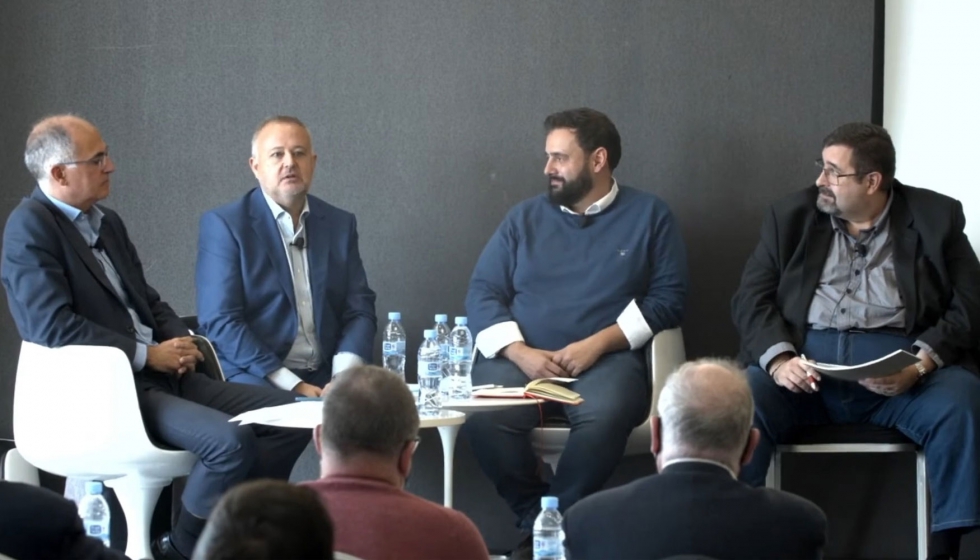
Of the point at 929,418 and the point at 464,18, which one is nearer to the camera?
the point at 929,418

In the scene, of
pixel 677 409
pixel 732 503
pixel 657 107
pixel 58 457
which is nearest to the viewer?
pixel 732 503

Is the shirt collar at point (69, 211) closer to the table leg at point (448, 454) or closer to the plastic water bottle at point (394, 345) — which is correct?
the plastic water bottle at point (394, 345)

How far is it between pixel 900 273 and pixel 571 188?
1215 millimetres

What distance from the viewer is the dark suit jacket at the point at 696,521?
2.16m

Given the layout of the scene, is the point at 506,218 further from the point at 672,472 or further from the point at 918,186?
the point at 672,472

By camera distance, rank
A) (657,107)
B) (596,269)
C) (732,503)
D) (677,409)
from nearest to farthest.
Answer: (732,503), (677,409), (596,269), (657,107)

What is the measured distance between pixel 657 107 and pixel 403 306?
129 centimetres

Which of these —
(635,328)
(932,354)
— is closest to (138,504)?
(635,328)

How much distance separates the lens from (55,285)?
396cm

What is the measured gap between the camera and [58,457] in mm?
3953

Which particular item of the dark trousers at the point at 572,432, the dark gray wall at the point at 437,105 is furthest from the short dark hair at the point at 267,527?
the dark gray wall at the point at 437,105

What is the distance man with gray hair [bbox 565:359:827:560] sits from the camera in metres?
2.17

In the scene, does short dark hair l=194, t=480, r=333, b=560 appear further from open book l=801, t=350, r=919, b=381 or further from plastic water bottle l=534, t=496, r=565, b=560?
open book l=801, t=350, r=919, b=381

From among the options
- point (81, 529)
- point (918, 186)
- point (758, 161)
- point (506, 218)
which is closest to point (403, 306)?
point (506, 218)
